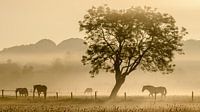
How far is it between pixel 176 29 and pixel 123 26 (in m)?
7.74

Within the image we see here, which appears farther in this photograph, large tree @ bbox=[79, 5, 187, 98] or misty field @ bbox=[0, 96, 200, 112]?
large tree @ bbox=[79, 5, 187, 98]

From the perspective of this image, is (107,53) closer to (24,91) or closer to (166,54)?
(166,54)

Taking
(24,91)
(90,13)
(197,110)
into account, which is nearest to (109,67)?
(90,13)

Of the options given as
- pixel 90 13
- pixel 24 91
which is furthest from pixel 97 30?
pixel 24 91

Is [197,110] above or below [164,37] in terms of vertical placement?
below

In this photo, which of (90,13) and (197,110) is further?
(90,13)

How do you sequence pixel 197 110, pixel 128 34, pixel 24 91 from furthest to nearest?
1. pixel 24 91
2. pixel 128 34
3. pixel 197 110

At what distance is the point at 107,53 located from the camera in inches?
3425

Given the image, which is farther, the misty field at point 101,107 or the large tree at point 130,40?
the large tree at point 130,40

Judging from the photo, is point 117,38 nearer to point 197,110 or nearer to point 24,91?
point 24,91

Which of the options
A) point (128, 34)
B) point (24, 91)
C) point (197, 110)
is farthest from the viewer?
point (24, 91)

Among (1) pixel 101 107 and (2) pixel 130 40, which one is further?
(2) pixel 130 40

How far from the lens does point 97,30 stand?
288 ft

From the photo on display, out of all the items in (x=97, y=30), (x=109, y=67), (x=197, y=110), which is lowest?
(x=197, y=110)
